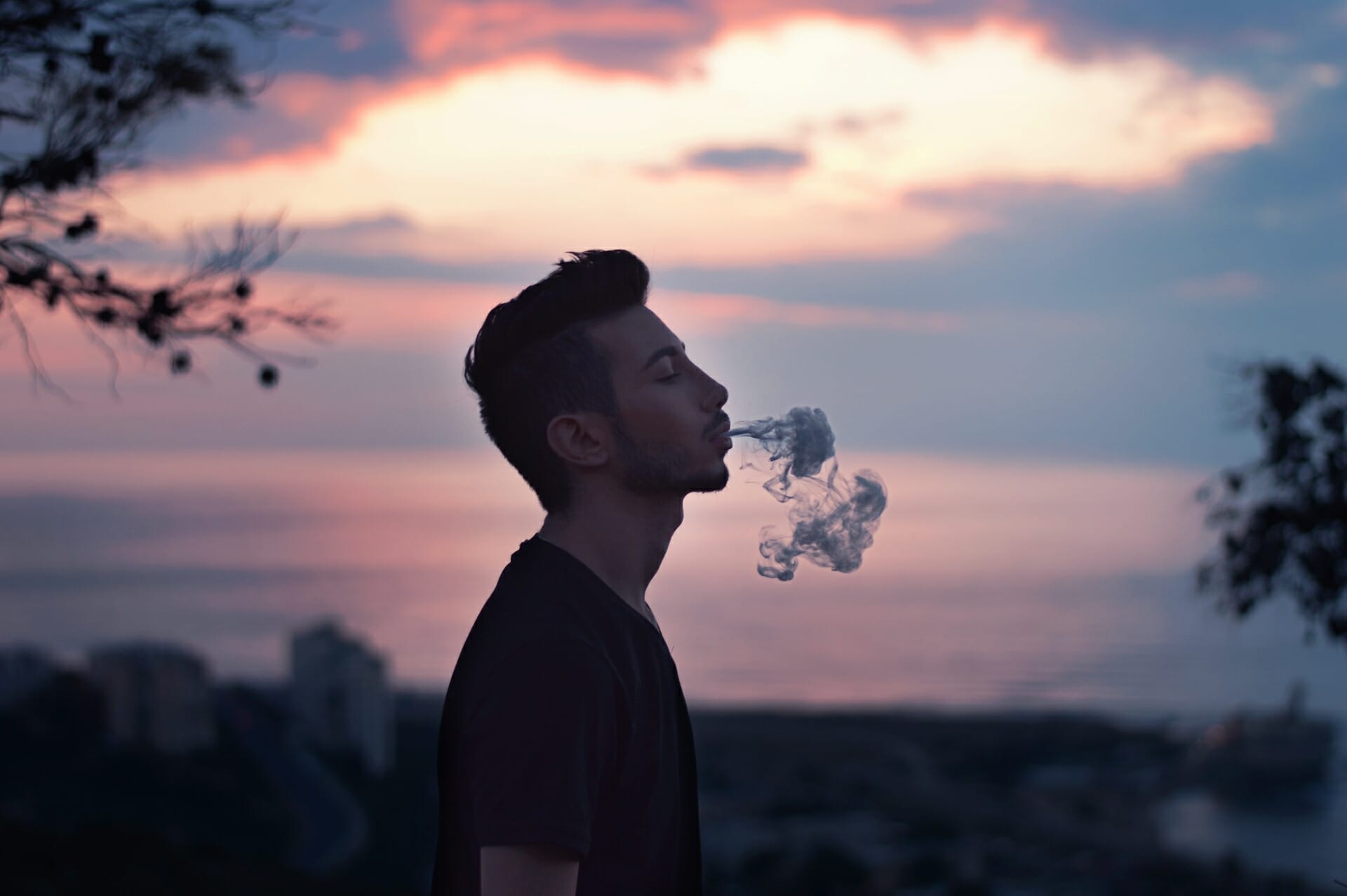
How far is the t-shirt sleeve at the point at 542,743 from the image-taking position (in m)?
2.11

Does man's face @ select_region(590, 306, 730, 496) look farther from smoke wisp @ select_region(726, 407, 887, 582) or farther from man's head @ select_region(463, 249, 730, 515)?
smoke wisp @ select_region(726, 407, 887, 582)

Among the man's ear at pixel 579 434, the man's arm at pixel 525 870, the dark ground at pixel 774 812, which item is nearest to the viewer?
the man's arm at pixel 525 870

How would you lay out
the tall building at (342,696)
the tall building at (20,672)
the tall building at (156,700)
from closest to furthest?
the tall building at (156,700) < the tall building at (20,672) < the tall building at (342,696)

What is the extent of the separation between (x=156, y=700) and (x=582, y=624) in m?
25.6

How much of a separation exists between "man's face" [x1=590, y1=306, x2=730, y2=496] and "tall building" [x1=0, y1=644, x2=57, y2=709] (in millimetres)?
27357

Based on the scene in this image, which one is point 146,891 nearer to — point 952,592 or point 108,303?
point 108,303

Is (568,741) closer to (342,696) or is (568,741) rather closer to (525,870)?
(525,870)

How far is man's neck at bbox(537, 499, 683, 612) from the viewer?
2.53 metres

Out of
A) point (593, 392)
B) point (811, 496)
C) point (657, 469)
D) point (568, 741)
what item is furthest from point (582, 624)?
point (811, 496)

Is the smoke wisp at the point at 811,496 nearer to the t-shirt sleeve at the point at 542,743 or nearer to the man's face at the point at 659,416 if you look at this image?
the man's face at the point at 659,416

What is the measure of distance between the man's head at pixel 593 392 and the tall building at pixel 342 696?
82.1 feet

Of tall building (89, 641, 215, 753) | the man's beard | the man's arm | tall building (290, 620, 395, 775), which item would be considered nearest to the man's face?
the man's beard

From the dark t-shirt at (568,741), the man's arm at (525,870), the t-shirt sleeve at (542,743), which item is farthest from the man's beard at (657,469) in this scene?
the man's arm at (525,870)

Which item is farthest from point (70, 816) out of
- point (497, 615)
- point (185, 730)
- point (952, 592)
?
point (952, 592)
